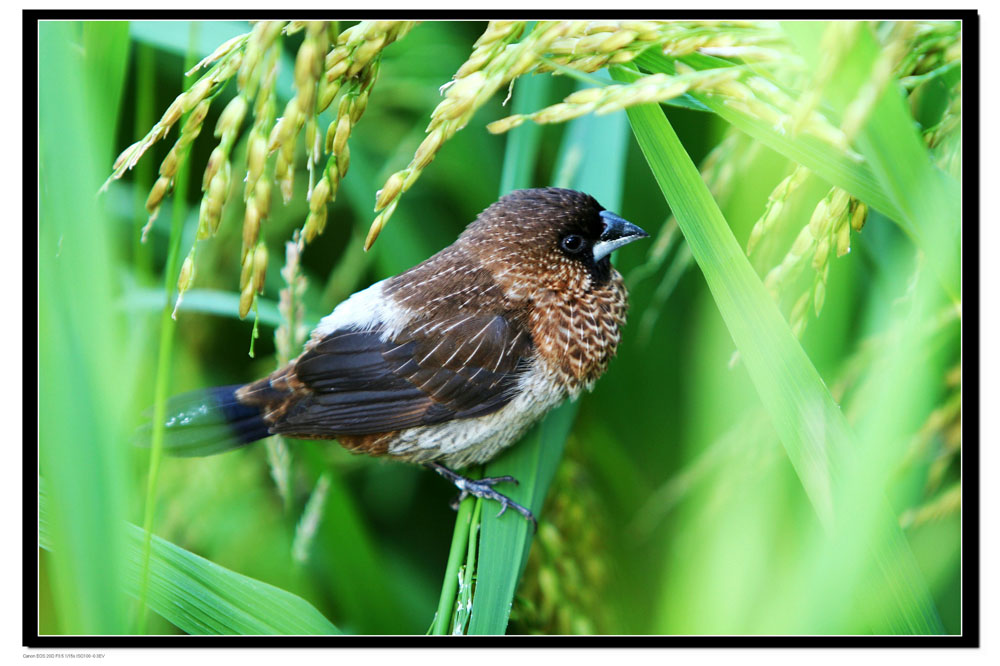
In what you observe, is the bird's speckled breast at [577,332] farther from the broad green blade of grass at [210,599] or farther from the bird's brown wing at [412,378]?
the broad green blade of grass at [210,599]

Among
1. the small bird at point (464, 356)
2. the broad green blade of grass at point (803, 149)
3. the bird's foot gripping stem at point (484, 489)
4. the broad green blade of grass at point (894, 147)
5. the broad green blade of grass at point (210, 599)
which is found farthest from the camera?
the small bird at point (464, 356)

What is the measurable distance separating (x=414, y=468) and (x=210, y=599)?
2.67ft

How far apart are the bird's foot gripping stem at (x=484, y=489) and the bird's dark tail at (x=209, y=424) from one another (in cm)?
44

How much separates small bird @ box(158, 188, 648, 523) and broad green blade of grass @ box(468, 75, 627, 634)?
0.06m

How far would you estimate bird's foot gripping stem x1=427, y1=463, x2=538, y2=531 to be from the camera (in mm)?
1420

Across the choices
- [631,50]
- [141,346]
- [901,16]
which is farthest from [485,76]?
[141,346]

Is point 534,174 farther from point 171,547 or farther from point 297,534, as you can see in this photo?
point 171,547

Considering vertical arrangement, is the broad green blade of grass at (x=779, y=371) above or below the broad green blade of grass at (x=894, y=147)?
below

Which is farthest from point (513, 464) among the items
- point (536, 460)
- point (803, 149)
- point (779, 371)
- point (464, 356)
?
point (803, 149)

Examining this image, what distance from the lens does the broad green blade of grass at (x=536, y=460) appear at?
1.32 m

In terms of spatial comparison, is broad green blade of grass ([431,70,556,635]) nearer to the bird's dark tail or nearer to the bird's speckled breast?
the bird's speckled breast

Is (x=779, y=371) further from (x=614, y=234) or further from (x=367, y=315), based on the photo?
(x=367, y=315)

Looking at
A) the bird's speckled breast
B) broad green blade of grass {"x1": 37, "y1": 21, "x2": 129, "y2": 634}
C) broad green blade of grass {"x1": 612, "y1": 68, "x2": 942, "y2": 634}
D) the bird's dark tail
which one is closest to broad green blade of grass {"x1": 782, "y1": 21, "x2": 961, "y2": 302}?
broad green blade of grass {"x1": 612, "y1": 68, "x2": 942, "y2": 634}

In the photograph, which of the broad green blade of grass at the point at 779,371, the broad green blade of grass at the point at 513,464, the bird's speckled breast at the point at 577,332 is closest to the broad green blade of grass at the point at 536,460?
the broad green blade of grass at the point at 513,464
